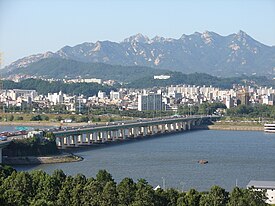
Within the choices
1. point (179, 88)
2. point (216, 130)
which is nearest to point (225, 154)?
point (216, 130)

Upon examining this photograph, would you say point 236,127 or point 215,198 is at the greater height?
point 236,127

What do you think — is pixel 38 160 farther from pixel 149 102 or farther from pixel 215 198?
pixel 149 102

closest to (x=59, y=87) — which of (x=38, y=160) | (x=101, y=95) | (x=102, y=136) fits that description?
(x=101, y=95)

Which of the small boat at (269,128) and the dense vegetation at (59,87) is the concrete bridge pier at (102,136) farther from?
the dense vegetation at (59,87)

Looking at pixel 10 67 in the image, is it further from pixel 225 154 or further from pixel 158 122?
pixel 225 154

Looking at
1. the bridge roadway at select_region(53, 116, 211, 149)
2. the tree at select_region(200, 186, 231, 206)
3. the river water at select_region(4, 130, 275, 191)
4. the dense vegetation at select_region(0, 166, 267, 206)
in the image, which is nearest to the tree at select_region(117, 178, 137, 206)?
the dense vegetation at select_region(0, 166, 267, 206)

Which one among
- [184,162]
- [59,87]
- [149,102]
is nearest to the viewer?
[184,162]
